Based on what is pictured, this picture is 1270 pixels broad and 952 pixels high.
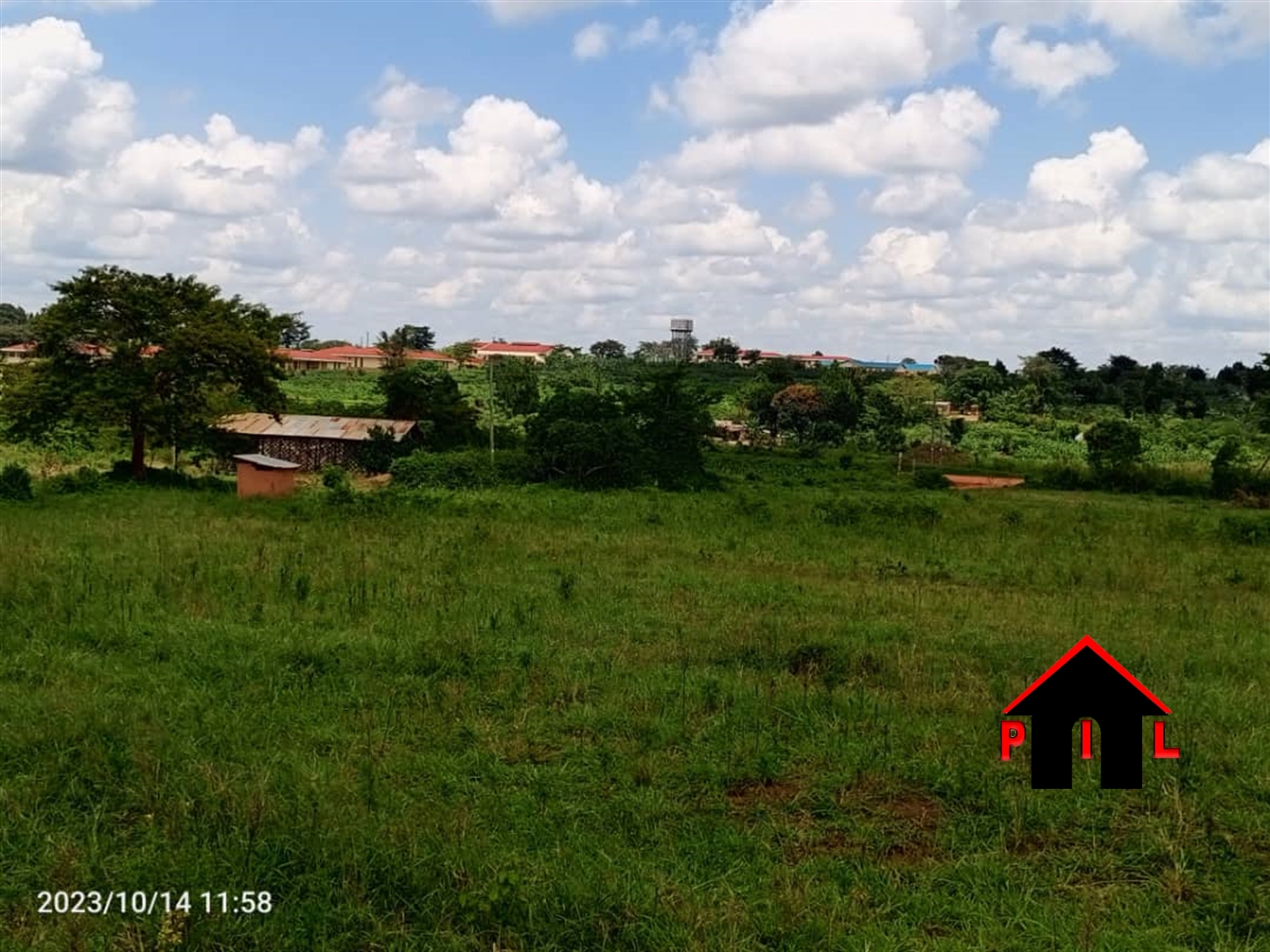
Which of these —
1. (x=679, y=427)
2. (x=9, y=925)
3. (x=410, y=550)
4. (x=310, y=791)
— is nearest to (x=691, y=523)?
(x=410, y=550)

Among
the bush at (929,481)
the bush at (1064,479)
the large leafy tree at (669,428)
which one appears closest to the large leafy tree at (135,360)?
the large leafy tree at (669,428)

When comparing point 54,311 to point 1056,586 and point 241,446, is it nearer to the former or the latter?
point 241,446

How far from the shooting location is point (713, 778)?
5.35 meters

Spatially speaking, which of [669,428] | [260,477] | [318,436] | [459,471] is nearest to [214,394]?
[260,477]

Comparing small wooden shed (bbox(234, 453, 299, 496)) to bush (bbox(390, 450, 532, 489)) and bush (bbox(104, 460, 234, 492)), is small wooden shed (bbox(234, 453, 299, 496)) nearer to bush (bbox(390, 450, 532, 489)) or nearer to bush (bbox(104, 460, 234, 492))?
bush (bbox(104, 460, 234, 492))

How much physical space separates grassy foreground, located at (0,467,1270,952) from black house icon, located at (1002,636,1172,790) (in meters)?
0.15

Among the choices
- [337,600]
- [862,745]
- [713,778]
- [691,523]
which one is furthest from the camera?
[691,523]

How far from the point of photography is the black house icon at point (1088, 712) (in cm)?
439

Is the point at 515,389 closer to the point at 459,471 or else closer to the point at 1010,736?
the point at 459,471

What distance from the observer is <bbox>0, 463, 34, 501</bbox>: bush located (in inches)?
691

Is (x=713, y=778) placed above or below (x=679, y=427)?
below

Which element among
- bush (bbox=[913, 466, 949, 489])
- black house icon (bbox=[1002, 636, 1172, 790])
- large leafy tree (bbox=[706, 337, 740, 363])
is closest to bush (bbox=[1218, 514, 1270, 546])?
bush (bbox=[913, 466, 949, 489])

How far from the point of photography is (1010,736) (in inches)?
224

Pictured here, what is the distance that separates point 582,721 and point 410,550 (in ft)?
24.1
